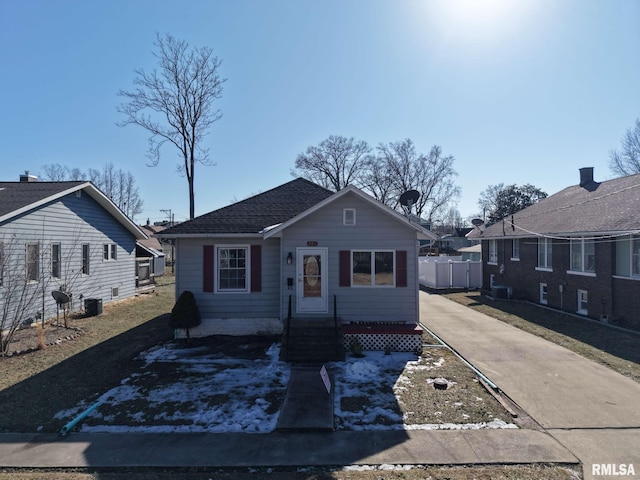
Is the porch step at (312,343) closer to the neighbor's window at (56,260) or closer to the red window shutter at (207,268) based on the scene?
the red window shutter at (207,268)

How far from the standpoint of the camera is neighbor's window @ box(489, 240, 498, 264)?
19.8 metres

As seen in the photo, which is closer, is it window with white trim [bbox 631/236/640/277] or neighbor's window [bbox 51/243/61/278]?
window with white trim [bbox 631/236/640/277]

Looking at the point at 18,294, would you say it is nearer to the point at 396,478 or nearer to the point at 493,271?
the point at 396,478

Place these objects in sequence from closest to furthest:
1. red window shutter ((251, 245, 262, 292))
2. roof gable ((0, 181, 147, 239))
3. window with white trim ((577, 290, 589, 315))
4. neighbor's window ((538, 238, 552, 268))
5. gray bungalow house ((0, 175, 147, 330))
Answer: red window shutter ((251, 245, 262, 292)) < gray bungalow house ((0, 175, 147, 330)) < roof gable ((0, 181, 147, 239)) < window with white trim ((577, 290, 589, 315)) < neighbor's window ((538, 238, 552, 268))

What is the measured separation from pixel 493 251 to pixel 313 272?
46.1 ft

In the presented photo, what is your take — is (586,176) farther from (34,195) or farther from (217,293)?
(34,195)

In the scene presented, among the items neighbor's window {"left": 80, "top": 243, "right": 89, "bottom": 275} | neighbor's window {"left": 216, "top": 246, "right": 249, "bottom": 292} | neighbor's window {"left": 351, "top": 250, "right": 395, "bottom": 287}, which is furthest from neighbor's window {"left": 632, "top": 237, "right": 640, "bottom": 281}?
neighbor's window {"left": 80, "top": 243, "right": 89, "bottom": 275}

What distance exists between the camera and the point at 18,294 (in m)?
11.4

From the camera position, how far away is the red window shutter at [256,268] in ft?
35.7

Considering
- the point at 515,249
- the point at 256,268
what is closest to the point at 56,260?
the point at 256,268

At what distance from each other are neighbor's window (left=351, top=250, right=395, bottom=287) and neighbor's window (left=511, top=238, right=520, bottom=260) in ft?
34.9

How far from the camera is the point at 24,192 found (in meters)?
13.4

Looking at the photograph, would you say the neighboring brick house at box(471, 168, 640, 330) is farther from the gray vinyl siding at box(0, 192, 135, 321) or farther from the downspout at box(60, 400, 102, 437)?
the gray vinyl siding at box(0, 192, 135, 321)

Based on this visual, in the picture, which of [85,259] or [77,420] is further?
[85,259]
